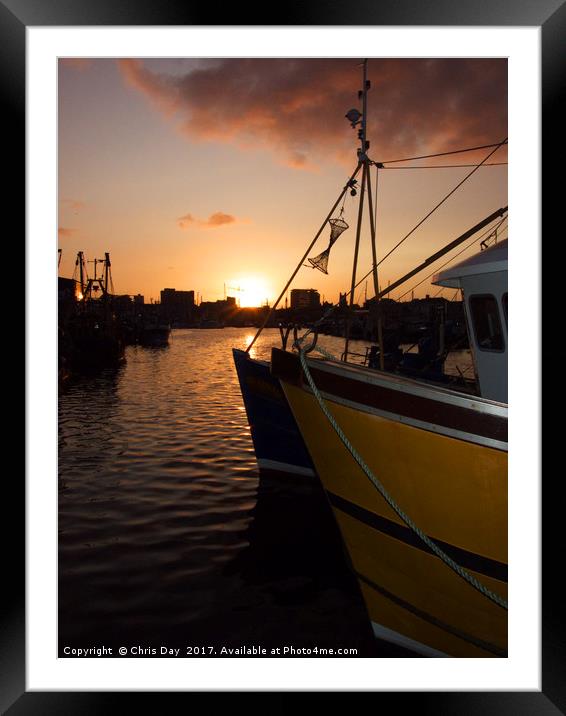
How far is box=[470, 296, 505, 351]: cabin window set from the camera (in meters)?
5.04

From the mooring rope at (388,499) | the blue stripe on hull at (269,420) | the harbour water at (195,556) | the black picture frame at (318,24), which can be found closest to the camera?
the black picture frame at (318,24)

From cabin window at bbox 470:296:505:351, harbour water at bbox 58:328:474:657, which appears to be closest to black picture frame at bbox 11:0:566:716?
harbour water at bbox 58:328:474:657

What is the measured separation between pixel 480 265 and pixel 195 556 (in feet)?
15.8

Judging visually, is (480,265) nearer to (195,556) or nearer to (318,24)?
(318,24)

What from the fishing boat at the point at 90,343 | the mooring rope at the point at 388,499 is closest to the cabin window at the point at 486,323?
the mooring rope at the point at 388,499

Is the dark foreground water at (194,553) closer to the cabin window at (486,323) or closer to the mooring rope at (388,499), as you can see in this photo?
→ the mooring rope at (388,499)

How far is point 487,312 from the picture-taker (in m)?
5.14

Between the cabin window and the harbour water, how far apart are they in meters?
3.10

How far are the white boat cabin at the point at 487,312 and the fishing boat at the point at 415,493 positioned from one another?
1624 mm

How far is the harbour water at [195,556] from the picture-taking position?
15.3 ft

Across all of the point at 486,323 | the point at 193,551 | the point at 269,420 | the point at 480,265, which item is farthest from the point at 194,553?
the point at 480,265
